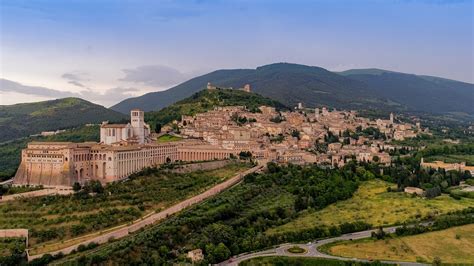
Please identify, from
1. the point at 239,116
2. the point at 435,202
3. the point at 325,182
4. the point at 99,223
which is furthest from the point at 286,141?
the point at 99,223

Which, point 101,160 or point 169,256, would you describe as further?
point 101,160

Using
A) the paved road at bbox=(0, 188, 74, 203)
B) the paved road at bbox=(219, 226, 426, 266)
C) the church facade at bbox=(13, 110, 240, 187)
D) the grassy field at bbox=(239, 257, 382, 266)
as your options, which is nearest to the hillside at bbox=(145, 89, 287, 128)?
the church facade at bbox=(13, 110, 240, 187)

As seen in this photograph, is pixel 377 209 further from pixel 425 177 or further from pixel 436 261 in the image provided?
pixel 425 177

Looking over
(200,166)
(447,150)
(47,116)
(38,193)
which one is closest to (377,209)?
(200,166)

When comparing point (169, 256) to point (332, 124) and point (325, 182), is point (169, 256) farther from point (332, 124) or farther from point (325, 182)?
point (332, 124)

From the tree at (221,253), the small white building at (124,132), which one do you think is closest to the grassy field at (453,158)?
the small white building at (124,132)
